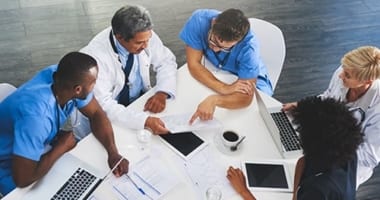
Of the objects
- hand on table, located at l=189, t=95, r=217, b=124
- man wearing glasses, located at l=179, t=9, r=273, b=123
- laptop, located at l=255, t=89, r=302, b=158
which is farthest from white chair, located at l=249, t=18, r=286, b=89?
hand on table, located at l=189, t=95, r=217, b=124

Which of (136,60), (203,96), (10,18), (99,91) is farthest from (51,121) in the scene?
(10,18)

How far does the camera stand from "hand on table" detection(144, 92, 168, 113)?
255 centimetres

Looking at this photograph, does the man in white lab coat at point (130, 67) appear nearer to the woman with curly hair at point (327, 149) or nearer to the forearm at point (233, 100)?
the forearm at point (233, 100)

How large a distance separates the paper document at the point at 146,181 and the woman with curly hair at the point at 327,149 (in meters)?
0.60

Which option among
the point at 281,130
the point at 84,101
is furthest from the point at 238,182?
the point at 84,101

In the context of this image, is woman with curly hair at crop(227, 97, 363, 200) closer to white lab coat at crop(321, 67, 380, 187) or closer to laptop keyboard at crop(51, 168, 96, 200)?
white lab coat at crop(321, 67, 380, 187)

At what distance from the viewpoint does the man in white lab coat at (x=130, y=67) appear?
246 centimetres

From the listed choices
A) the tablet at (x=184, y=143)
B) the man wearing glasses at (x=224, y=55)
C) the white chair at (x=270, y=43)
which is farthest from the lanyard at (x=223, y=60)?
the tablet at (x=184, y=143)

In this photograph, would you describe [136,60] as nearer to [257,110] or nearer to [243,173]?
[257,110]

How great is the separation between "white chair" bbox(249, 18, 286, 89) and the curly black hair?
0.98m

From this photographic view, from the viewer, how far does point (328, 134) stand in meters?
1.96

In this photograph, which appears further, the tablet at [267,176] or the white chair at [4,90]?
the white chair at [4,90]

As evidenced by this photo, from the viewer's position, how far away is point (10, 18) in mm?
4172

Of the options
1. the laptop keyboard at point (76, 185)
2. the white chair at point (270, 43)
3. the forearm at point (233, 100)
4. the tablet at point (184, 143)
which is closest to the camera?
the laptop keyboard at point (76, 185)
